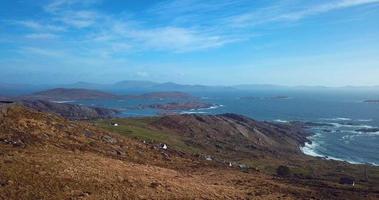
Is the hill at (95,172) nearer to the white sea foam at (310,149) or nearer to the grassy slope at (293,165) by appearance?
the grassy slope at (293,165)

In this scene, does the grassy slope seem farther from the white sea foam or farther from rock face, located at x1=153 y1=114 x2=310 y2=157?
the white sea foam

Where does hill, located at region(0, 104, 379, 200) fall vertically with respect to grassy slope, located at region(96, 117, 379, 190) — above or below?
above

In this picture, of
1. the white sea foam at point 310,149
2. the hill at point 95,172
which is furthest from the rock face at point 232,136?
the hill at point 95,172

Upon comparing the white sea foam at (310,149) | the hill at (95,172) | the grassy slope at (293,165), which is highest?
the hill at (95,172)

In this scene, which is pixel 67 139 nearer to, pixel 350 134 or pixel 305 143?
pixel 305 143

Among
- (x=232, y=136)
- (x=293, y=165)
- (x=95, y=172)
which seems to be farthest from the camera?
(x=232, y=136)

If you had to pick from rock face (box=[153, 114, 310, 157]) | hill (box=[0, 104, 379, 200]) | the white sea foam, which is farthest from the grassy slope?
hill (box=[0, 104, 379, 200])

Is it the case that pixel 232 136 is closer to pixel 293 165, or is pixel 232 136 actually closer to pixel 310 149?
pixel 310 149

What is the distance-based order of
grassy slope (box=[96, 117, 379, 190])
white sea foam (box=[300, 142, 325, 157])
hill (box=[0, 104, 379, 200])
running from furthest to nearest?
white sea foam (box=[300, 142, 325, 157])
grassy slope (box=[96, 117, 379, 190])
hill (box=[0, 104, 379, 200])

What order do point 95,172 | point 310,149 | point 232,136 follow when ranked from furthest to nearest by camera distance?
1. point 310,149
2. point 232,136
3. point 95,172

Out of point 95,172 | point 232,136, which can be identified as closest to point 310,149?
point 232,136

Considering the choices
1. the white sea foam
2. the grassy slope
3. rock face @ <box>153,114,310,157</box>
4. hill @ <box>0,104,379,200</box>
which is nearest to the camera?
hill @ <box>0,104,379,200</box>

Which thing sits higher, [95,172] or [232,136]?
[95,172]
